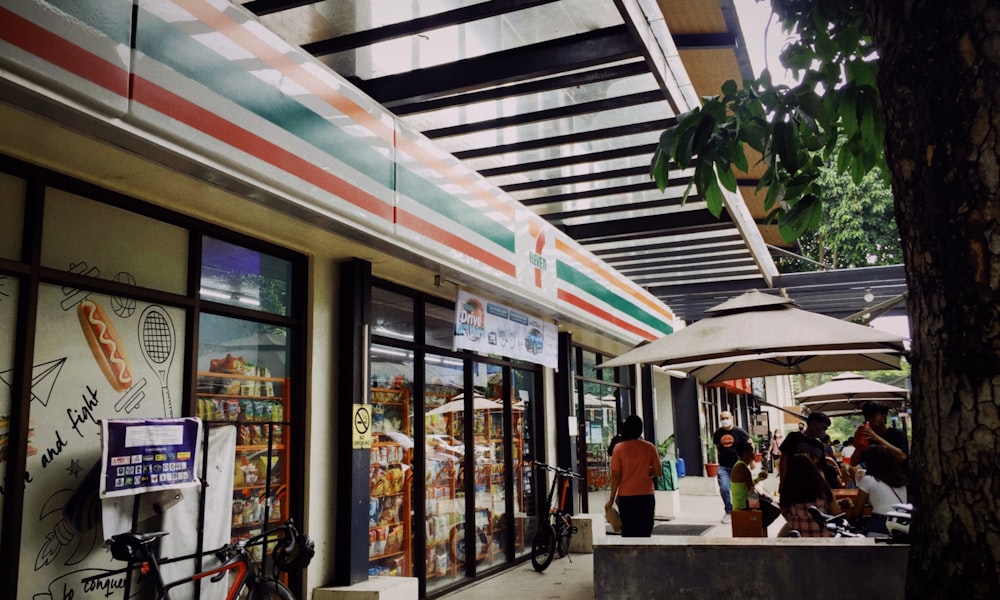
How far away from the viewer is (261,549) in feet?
18.9

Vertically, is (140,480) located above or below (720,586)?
above

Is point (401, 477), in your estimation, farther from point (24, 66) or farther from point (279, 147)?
point (24, 66)

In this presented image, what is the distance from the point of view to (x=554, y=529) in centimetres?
920

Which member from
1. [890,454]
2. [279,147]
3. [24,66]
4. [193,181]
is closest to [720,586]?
[890,454]

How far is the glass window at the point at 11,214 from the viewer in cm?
408

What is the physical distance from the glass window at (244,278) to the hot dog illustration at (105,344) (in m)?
0.79

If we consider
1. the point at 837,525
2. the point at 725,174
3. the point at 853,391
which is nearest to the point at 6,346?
the point at 725,174

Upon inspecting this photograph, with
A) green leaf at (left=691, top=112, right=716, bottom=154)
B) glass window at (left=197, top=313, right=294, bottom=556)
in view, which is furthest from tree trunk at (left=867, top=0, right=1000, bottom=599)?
glass window at (left=197, top=313, right=294, bottom=556)

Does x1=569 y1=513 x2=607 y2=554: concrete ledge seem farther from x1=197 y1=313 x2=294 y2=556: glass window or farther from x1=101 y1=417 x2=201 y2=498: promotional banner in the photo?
x1=101 y1=417 x2=201 y2=498: promotional banner

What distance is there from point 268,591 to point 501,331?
3991 millimetres

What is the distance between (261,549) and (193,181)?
2.69 meters

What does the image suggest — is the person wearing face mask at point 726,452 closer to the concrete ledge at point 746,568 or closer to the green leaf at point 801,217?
the concrete ledge at point 746,568

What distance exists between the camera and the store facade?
3826mm

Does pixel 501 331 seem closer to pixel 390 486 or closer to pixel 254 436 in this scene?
pixel 390 486
